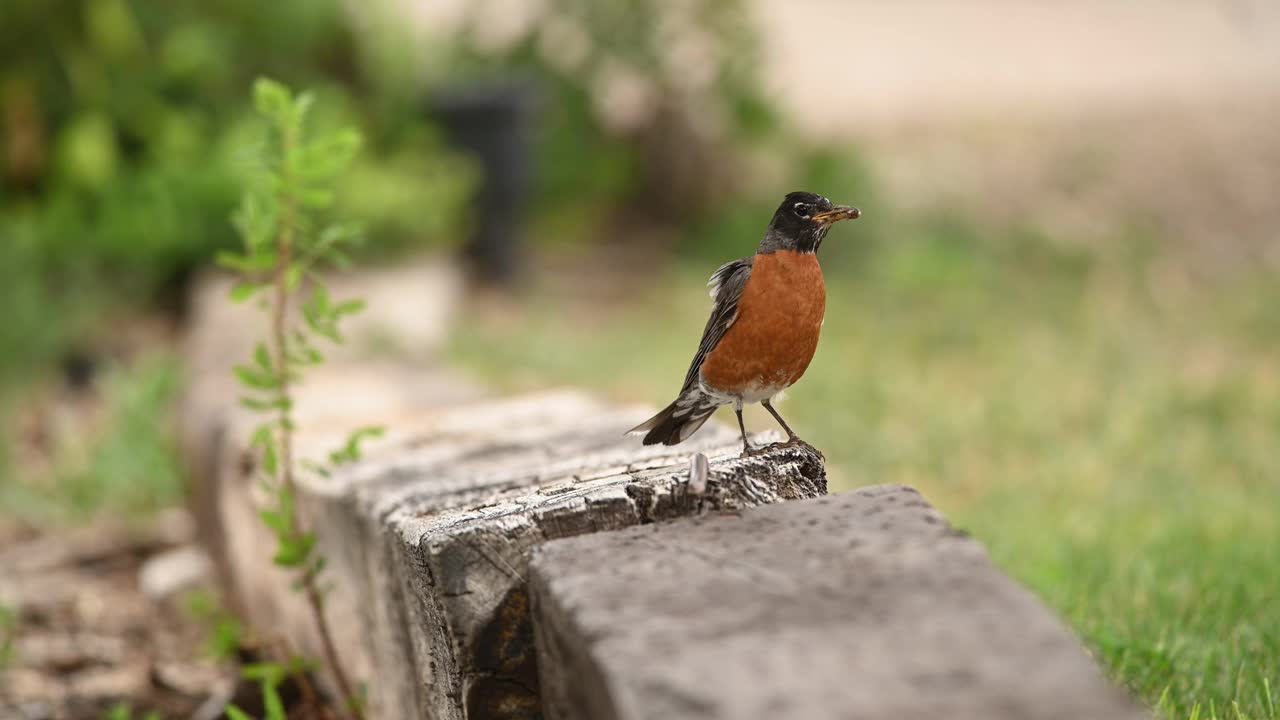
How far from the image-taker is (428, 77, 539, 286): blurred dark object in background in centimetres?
879

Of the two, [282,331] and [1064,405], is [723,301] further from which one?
[1064,405]

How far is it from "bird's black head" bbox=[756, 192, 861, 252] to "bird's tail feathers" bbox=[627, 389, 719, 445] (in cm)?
27

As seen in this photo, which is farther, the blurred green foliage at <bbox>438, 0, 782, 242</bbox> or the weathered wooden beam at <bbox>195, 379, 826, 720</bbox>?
the blurred green foliage at <bbox>438, 0, 782, 242</bbox>

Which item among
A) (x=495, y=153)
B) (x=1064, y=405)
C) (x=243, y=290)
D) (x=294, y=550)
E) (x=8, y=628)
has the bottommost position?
(x=1064, y=405)

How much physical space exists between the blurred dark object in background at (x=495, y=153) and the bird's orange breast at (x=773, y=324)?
7152mm

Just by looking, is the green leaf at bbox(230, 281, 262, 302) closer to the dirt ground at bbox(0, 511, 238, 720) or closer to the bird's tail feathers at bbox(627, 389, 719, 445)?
the bird's tail feathers at bbox(627, 389, 719, 445)

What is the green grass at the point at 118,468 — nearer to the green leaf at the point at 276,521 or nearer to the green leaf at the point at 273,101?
the green leaf at the point at 276,521

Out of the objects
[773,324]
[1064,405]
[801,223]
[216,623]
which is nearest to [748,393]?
[773,324]

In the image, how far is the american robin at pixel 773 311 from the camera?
5.97 feet

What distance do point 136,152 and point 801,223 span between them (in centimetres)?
664

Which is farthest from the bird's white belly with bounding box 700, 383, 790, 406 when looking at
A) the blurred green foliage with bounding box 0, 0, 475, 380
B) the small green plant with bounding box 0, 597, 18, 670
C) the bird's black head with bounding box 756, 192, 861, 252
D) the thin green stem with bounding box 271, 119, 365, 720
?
the blurred green foliage with bounding box 0, 0, 475, 380

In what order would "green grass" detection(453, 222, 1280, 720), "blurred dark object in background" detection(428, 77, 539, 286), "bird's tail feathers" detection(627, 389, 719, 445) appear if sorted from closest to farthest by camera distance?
"bird's tail feathers" detection(627, 389, 719, 445)
"green grass" detection(453, 222, 1280, 720)
"blurred dark object in background" detection(428, 77, 539, 286)

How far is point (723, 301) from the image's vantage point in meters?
1.89

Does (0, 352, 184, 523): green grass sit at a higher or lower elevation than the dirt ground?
higher
